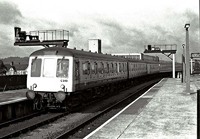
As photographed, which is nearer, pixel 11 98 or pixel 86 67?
pixel 86 67

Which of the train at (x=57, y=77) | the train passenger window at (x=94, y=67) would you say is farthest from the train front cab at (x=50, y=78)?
the train passenger window at (x=94, y=67)

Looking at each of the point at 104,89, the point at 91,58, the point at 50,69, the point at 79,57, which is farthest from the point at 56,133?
the point at 104,89

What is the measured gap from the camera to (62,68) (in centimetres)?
1211

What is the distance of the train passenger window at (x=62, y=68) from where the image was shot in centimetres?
1204

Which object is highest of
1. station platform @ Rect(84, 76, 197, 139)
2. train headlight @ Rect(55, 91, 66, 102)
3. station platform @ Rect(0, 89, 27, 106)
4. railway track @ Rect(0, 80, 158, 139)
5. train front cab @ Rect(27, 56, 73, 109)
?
train front cab @ Rect(27, 56, 73, 109)

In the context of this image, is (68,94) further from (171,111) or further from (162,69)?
(162,69)

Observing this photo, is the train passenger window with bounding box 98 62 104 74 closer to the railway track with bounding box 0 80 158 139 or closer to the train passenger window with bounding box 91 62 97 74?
the train passenger window with bounding box 91 62 97 74

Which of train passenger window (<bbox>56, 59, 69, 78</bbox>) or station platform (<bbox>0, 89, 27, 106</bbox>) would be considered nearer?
train passenger window (<bbox>56, 59, 69, 78</bbox>)

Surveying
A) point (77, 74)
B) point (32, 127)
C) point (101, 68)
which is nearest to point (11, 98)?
point (77, 74)

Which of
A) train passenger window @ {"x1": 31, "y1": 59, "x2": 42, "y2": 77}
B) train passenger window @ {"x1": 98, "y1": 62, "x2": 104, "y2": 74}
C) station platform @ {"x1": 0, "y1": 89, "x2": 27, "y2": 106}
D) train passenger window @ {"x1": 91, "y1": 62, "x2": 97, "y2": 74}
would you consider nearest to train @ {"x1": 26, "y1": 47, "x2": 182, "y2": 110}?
train passenger window @ {"x1": 31, "y1": 59, "x2": 42, "y2": 77}

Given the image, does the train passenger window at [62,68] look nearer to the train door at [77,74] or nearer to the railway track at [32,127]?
the train door at [77,74]

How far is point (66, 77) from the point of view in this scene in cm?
1198

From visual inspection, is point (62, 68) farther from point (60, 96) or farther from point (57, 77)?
point (60, 96)

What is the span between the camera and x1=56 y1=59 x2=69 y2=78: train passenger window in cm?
A: 1204
